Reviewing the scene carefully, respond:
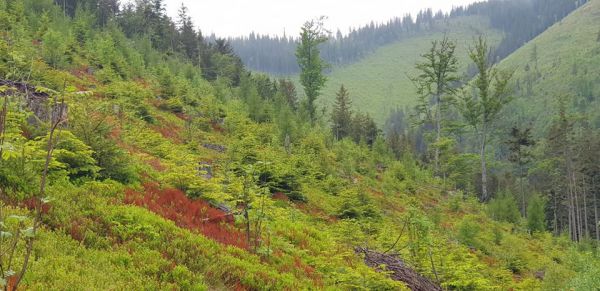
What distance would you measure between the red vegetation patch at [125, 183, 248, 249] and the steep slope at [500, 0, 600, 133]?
13438cm

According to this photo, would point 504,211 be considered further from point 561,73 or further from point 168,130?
point 561,73

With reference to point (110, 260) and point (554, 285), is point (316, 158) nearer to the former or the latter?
point (554, 285)

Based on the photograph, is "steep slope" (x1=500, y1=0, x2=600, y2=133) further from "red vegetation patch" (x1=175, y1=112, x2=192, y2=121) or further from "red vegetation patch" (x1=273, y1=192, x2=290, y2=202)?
"red vegetation patch" (x1=273, y1=192, x2=290, y2=202)

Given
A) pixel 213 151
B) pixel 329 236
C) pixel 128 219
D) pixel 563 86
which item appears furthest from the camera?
pixel 563 86

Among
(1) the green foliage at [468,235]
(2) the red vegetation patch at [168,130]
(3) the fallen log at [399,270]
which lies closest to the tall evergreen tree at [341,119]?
(2) the red vegetation patch at [168,130]

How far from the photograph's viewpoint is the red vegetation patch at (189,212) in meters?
9.59

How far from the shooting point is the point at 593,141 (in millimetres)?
56438

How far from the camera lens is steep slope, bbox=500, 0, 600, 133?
127938mm

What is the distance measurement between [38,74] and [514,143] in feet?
157

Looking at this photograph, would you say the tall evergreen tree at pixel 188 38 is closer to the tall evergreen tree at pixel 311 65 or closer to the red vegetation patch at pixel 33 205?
the tall evergreen tree at pixel 311 65

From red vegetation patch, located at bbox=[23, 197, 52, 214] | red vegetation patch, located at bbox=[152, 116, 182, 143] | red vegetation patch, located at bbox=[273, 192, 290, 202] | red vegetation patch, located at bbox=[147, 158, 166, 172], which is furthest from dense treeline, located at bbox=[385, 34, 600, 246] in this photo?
red vegetation patch, located at bbox=[23, 197, 52, 214]

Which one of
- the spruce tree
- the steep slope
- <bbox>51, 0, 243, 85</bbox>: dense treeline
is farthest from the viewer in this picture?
the steep slope

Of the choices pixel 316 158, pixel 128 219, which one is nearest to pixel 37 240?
pixel 128 219

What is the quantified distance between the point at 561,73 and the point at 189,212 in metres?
172
